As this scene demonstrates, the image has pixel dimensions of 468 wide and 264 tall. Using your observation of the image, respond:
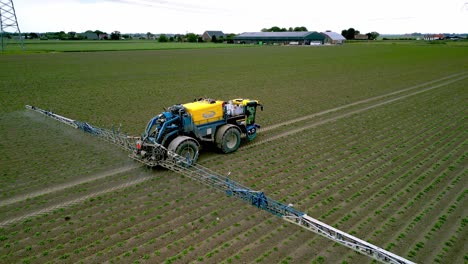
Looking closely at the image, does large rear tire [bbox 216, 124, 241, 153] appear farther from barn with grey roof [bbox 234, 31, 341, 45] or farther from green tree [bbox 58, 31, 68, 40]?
green tree [bbox 58, 31, 68, 40]

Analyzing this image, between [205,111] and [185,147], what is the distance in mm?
1512

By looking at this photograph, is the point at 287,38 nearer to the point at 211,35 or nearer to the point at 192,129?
the point at 211,35

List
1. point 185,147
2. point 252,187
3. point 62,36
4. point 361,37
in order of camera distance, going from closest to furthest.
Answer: point 252,187 < point 185,147 < point 62,36 < point 361,37

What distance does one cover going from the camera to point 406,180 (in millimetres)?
10023

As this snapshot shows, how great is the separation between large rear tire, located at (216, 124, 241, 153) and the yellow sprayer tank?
47 centimetres

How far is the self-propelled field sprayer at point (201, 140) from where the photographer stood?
27.1 ft

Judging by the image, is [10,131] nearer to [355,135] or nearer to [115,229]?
[115,229]

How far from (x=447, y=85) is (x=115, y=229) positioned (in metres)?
28.7

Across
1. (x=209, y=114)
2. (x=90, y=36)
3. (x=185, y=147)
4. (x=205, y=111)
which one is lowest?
(x=90, y=36)

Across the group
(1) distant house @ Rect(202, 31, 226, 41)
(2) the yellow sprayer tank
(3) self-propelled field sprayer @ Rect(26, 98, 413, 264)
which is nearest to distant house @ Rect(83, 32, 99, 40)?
(1) distant house @ Rect(202, 31, 226, 41)

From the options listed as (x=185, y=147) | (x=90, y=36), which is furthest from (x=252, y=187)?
(x=90, y=36)

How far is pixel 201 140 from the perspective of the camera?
11.4 metres

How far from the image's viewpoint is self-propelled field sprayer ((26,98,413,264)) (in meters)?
8.27

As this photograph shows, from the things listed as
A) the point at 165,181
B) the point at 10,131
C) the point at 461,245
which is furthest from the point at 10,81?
the point at 461,245
